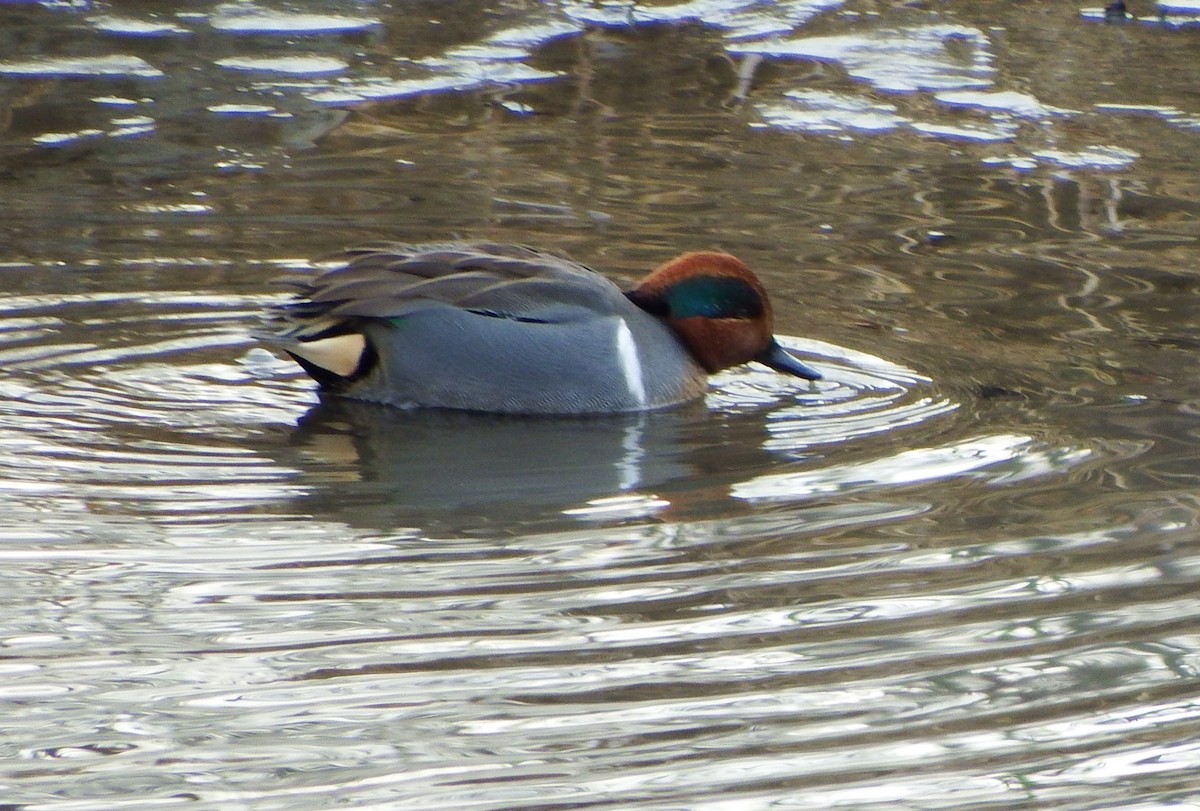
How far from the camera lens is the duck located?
228 inches

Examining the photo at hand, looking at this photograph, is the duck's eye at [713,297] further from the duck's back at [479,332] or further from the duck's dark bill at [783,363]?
the duck's back at [479,332]

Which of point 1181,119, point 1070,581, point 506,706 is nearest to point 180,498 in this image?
point 506,706

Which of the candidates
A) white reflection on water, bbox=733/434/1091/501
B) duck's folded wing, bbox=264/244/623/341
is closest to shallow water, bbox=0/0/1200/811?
white reflection on water, bbox=733/434/1091/501

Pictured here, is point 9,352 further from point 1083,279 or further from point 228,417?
point 1083,279

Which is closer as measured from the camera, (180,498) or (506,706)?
(506,706)

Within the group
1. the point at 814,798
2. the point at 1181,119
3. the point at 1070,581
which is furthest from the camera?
the point at 1181,119

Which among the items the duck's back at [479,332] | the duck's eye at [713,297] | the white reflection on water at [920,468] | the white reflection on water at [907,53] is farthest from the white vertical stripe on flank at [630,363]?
A: the white reflection on water at [907,53]

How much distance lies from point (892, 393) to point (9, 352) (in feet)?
9.16

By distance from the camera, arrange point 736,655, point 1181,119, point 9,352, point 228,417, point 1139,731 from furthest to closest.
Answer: point 1181,119 < point 9,352 < point 228,417 < point 736,655 < point 1139,731

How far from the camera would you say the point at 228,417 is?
566 cm

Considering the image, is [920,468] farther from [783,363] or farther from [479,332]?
[479,332]

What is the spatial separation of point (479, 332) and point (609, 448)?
22.5 inches

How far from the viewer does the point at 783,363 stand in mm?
6184

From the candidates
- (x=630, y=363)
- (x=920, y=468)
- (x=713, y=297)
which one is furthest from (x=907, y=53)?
(x=920, y=468)
